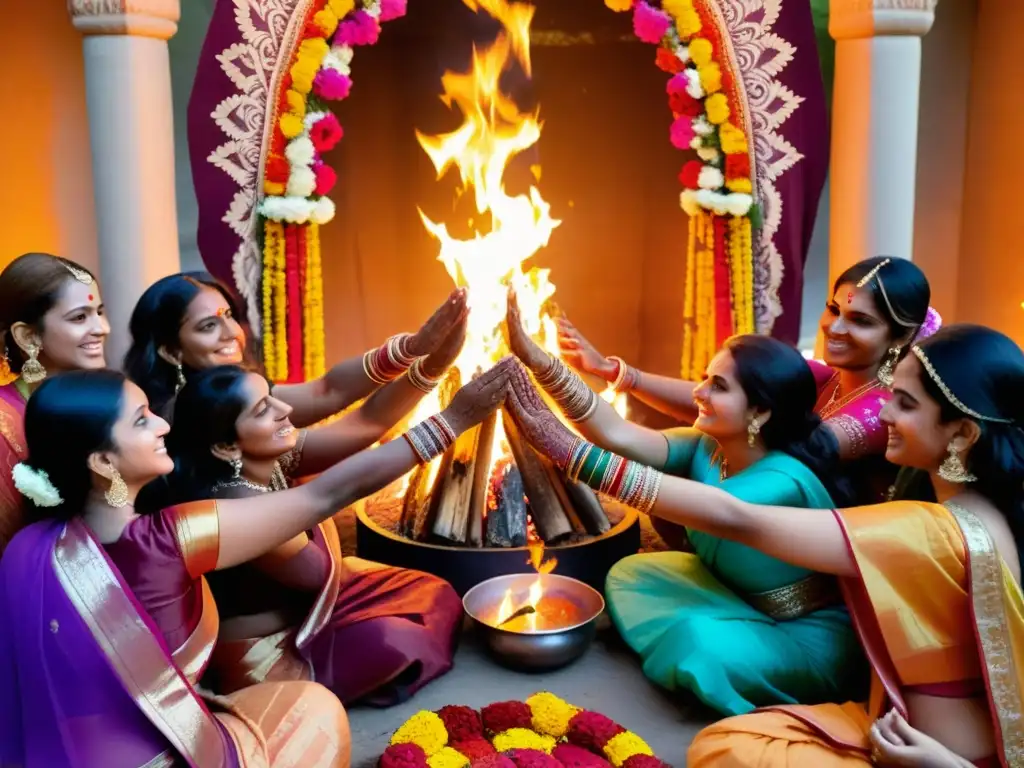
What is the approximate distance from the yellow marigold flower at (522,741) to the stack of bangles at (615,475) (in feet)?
2.35

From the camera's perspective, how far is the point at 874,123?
14.5 ft

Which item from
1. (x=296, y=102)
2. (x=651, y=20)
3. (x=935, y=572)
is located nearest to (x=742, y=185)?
(x=651, y=20)

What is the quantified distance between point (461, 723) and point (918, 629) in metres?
1.24

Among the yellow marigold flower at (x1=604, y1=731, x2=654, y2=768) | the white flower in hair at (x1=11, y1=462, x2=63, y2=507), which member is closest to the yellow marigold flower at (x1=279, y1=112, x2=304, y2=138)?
the white flower in hair at (x1=11, y1=462, x2=63, y2=507)

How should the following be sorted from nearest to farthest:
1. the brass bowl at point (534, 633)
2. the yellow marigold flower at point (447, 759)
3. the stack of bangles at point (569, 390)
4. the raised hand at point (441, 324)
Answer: the yellow marigold flower at point (447, 759) < the brass bowl at point (534, 633) < the stack of bangles at point (569, 390) < the raised hand at point (441, 324)

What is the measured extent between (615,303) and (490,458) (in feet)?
7.16

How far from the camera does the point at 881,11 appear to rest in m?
4.28

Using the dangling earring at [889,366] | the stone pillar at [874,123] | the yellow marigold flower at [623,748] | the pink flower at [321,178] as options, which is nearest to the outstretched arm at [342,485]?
the yellow marigold flower at [623,748]

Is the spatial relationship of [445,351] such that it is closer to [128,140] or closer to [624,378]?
[624,378]

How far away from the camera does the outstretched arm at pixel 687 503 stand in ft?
7.82

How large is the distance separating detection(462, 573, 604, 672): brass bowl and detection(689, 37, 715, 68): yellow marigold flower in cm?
226

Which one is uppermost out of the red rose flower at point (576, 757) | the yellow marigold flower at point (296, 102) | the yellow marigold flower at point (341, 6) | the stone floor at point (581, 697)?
the yellow marigold flower at point (341, 6)

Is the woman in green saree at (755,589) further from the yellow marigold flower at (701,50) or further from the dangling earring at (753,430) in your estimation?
the yellow marigold flower at (701,50)

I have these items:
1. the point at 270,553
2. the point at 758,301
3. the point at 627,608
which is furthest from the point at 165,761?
the point at 758,301
